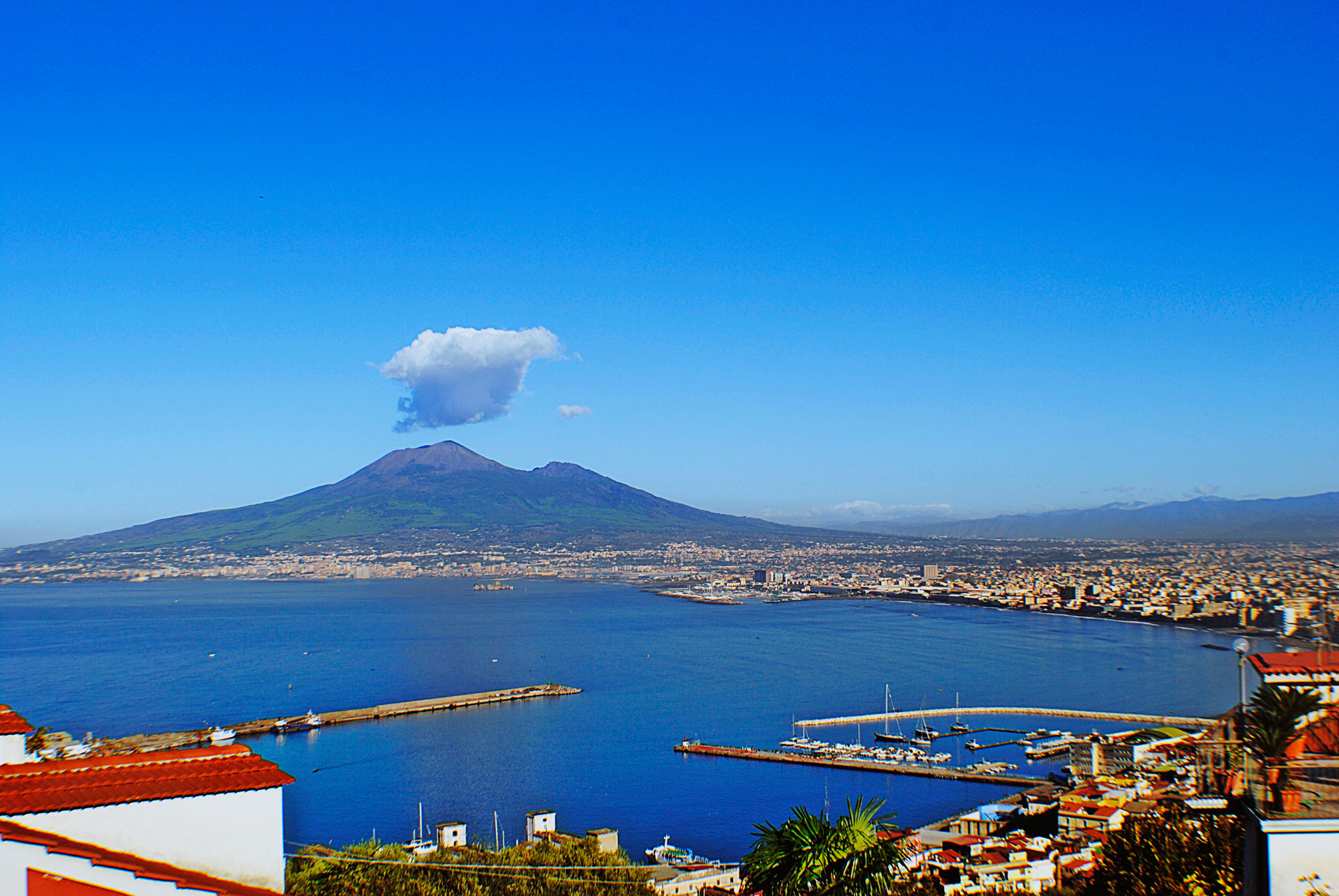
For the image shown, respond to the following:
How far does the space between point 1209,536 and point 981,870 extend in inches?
2425

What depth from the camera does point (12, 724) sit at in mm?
2420

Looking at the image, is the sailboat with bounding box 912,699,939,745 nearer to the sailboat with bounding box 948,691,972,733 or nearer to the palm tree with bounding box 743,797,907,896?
the sailboat with bounding box 948,691,972,733

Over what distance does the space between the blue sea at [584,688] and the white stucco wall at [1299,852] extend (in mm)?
10288

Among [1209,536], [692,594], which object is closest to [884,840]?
[692,594]

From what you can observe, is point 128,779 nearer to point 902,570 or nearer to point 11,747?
point 11,747

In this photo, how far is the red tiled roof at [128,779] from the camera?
6.08 feet

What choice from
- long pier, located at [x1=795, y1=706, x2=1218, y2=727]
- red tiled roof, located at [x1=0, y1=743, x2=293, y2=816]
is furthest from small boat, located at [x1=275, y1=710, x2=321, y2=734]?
red tiled roof, located at [x1=0, y1=743, x2=293, y2=816]

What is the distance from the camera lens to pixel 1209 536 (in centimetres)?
6031

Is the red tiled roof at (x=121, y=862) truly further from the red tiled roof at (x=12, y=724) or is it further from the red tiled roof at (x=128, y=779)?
the red tiled roof at (x=12, y=724)

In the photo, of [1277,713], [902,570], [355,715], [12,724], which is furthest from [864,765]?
[902,570]

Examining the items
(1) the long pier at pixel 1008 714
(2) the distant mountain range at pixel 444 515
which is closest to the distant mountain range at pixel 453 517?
(2) the distant mountain range at pixel 444 515

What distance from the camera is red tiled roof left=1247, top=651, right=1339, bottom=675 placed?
5.90 meters

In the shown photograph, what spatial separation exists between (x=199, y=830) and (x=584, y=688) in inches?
921

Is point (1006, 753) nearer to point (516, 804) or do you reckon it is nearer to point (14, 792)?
point (516, 804)
